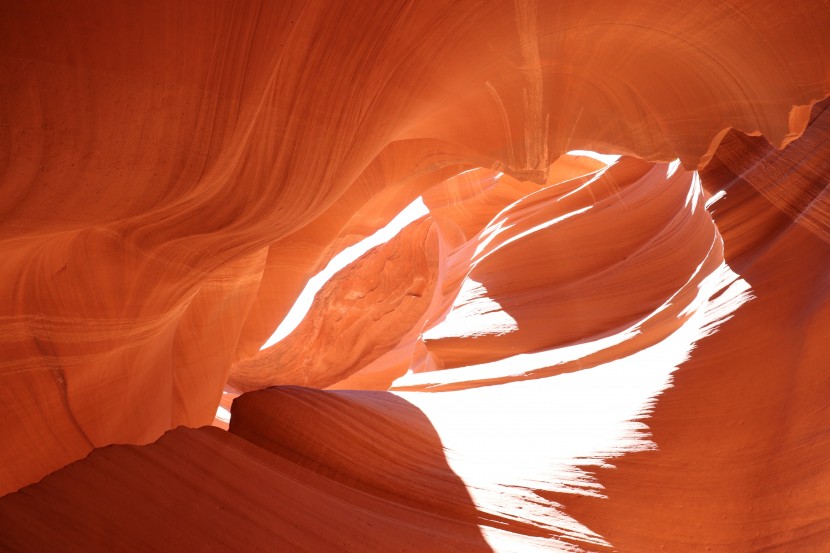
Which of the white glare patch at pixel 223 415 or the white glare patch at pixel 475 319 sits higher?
the white glare patch at pixel 475 319

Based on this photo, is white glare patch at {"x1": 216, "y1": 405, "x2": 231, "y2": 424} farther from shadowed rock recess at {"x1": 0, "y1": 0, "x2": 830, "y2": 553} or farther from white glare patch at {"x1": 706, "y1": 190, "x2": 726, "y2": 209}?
white glare patch at {"x1": 706, "y1": 190, "x2": 726, "y2": 209}

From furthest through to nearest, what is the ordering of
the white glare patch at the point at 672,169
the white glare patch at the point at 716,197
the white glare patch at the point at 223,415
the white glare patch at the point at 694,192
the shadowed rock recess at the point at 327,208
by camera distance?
the white glare patch at the point at 223,415 < the white glare patch at the point at 672,169 < the white glare patch at the point at 694,192 < the white glare patch at the point at 716,197 < the shadowed rock recess at the point at 327,208

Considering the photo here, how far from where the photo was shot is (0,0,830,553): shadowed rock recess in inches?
71.1

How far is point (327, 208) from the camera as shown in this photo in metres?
3.11

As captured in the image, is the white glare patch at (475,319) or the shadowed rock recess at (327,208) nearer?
the shadowed rock recess at (327,208)

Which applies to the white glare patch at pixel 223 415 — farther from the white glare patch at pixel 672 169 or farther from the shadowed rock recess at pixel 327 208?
the white glare patch at pixel 672 169

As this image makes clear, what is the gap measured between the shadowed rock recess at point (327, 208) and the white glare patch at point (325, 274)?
3.75 m

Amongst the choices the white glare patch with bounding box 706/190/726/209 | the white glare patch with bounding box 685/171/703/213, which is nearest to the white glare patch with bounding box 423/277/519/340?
the white glare patch with bounding box 685/171/703/213

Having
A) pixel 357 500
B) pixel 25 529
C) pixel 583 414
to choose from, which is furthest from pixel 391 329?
pixel 25 529

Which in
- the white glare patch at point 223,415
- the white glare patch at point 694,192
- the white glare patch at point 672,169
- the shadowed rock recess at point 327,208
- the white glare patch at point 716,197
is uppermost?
the white glare patch at point 672,169

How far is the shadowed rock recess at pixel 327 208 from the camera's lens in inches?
71.1

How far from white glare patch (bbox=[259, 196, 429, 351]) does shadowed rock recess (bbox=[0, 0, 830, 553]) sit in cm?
375

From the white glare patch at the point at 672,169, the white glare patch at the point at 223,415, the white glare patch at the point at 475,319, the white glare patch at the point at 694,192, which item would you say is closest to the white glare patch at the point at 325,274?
the white glare patch at the point at 223,415

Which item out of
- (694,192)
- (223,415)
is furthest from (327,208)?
(223,415)
